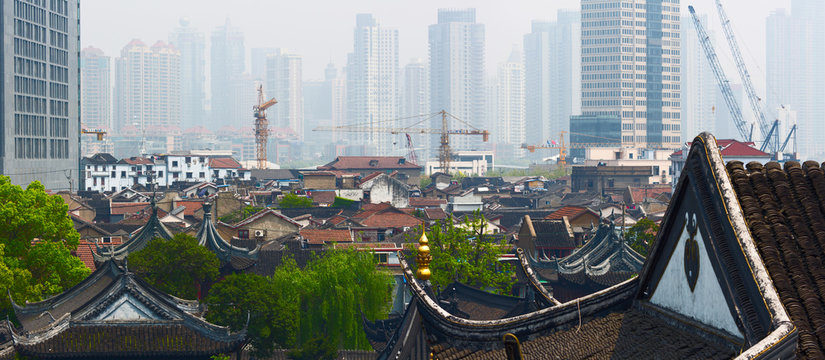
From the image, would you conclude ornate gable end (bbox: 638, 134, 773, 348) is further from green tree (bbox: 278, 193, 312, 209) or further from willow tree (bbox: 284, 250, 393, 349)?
green tree (bbox: 278, 193, 312, 209)

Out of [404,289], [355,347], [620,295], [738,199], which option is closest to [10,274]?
[355,347]

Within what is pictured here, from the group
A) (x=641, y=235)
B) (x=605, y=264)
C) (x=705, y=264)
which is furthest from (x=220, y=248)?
(x=705, y=264)

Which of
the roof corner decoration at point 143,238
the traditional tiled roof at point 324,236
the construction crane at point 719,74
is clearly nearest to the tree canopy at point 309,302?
the roof corner decoration at point 143,238

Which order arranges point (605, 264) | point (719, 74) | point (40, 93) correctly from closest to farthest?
point (605, 264), point (40, 93), point (719, 74)

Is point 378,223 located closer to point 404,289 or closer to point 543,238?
point 543,238

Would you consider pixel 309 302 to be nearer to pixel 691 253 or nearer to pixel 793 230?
pixel 691 253

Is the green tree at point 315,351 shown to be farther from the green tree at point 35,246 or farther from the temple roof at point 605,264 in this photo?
the temple roof at point 605,264

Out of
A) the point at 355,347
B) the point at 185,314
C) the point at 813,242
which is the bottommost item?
the point at 355,347
